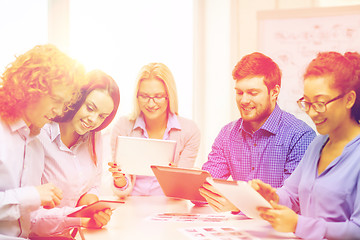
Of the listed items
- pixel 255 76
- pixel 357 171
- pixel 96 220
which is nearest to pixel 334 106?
pixel 357 171

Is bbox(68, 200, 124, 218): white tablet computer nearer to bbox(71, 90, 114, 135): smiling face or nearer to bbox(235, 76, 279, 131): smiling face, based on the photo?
bbox(71, 90, 114, 135): smiling face

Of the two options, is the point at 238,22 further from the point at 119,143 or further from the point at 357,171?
the point at 357,171

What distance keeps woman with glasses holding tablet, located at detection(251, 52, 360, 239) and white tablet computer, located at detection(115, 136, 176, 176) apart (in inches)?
35.5

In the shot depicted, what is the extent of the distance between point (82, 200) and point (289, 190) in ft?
3.20

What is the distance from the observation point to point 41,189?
1383 mm

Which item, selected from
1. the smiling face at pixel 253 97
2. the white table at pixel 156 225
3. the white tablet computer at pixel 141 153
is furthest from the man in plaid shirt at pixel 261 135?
the white table at pixel 156 225

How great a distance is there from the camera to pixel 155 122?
9.02ft

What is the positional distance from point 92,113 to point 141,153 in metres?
0.48

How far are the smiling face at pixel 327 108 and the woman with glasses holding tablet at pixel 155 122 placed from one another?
1.29 meters

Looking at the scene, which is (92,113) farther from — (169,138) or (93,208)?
(169,138)

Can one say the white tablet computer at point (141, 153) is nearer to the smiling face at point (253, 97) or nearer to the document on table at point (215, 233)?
the smiling face at point (253, 97)

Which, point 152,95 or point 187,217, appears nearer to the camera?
point 187,217

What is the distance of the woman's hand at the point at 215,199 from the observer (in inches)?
75.2

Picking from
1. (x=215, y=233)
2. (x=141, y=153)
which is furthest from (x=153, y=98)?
(x=215, y=233)
